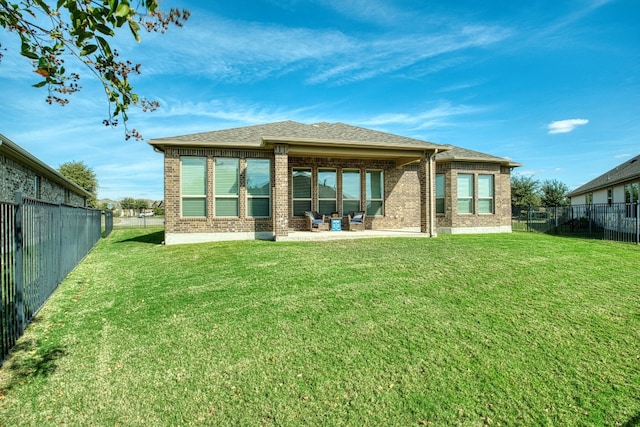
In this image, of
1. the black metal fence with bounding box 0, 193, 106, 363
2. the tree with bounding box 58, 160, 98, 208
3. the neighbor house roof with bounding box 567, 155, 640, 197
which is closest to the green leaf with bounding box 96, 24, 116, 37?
the black metal fence with bounding box 0, 193, 106, 363

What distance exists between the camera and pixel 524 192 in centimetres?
3934

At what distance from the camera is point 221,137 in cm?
1231

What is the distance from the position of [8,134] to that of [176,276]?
7.20 m

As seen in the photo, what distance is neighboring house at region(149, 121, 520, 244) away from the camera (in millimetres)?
11734

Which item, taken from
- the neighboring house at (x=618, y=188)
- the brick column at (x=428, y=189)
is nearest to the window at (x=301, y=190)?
the brick column at (x=428, y=189)

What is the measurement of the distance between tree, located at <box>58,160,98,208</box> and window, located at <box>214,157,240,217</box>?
3778 centimetres

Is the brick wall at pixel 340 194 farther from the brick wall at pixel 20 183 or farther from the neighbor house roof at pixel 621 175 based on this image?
the neighbor house roof at pixel 621 175

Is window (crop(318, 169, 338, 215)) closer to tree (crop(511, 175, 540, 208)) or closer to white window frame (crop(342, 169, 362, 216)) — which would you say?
white window frame (crop(342, 169, 362, 216))

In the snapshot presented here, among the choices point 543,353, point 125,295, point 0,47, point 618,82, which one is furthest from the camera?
point 618,82

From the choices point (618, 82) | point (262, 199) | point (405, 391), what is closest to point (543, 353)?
point (405, 391)

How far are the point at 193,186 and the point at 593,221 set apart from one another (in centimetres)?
1821

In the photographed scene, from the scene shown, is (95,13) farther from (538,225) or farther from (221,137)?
(538,225)

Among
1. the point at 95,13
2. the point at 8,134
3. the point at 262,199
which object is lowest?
the point at 262,199

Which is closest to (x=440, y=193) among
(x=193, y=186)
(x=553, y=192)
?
(x=193, y=186)
